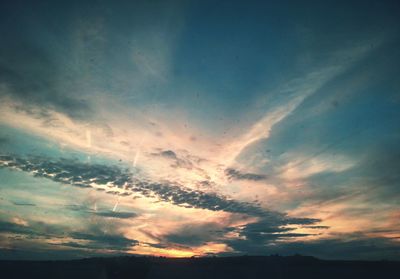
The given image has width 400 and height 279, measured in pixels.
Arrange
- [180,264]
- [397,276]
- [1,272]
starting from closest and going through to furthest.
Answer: [397,276] < [180,264] < [1,272]

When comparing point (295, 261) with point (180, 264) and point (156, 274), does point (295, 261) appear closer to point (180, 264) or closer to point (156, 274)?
point (180, 264)

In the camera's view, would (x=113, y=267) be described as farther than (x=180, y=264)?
Answer: No

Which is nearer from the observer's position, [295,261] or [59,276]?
[295,261]

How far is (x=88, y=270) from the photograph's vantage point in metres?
47.7

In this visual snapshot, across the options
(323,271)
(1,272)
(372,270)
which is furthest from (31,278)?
(372,270)

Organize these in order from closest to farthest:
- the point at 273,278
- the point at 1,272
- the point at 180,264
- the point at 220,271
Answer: the point at 273,278 < the point at 220,271 < the point at 180,264 < the point at 1,272

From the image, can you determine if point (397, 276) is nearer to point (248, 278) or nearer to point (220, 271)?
point (248, 278)

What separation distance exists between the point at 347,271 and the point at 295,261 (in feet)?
21.6

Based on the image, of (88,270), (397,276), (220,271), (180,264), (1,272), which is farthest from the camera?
(1,272)

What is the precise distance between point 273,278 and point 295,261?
4.58 metres

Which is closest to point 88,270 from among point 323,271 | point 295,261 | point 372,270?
point 295,261

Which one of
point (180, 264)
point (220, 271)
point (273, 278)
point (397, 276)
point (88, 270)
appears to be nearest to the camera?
point (397, 276)

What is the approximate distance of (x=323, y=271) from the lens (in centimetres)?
3541

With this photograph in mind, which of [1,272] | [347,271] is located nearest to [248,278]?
[347,271]
